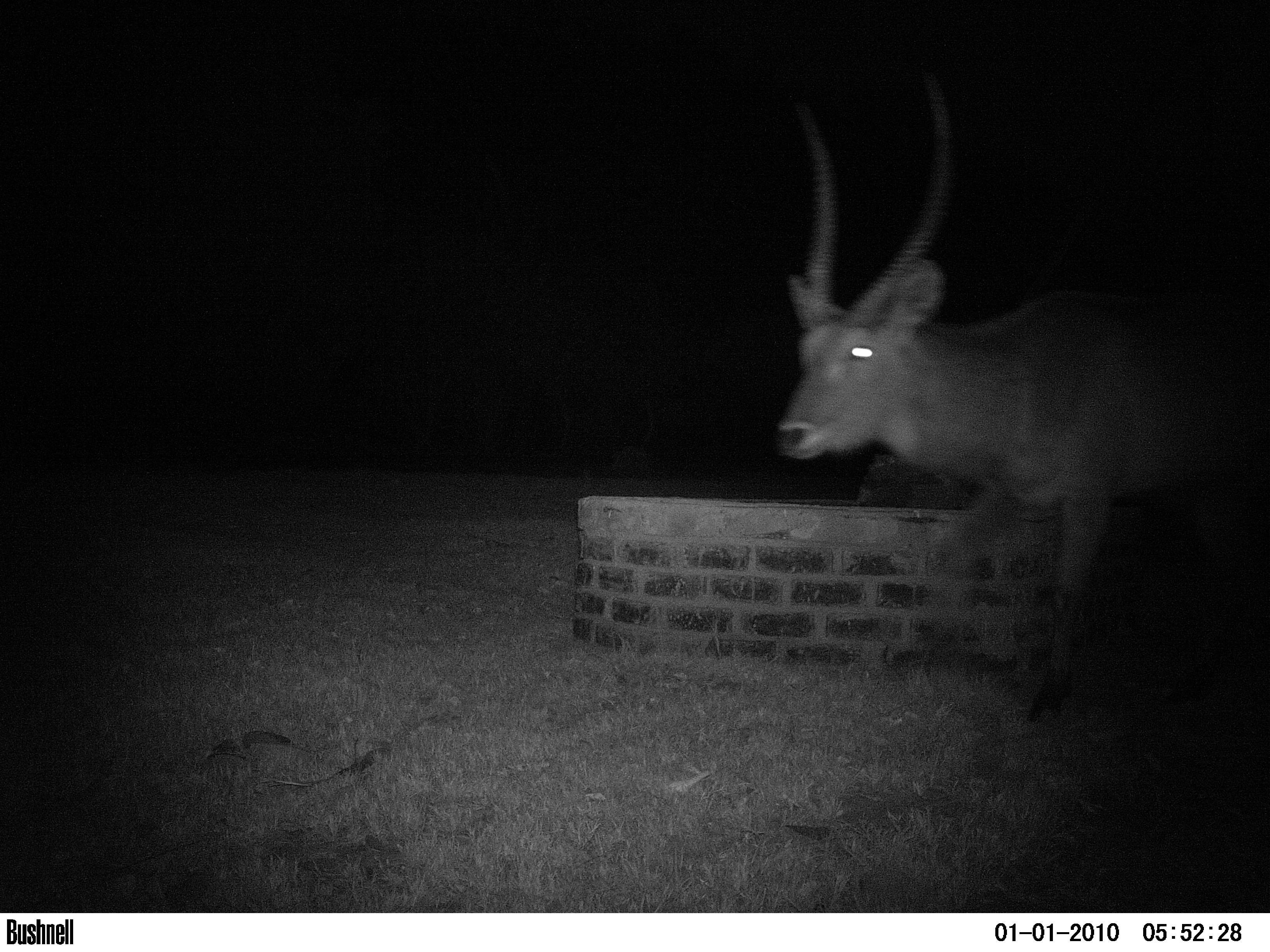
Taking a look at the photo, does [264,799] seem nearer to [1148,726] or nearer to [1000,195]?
[1148,726]

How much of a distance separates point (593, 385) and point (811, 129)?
2515cm

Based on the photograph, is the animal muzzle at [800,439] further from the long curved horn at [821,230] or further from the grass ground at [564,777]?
the grass ground at [564,777]

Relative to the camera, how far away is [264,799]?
14.5ft

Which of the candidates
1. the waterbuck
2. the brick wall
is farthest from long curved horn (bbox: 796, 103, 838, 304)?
the brick wall

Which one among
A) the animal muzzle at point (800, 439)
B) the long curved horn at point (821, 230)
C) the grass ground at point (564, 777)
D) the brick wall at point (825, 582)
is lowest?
the grass ground at point (564, 777)

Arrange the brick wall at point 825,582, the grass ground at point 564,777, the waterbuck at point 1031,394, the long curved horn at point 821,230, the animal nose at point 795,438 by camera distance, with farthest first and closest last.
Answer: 1. the brick wall at point 825,582
2. the long curved horn at point 821,230
3. the waterbuck at point 1031,394
4. the animal nose at point 795,438
5. the grass ground at point 564,777

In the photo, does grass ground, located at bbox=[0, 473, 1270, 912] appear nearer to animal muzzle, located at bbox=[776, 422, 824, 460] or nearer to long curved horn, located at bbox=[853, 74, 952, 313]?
animal muzzle, located at bbox=[776, 422, 824, 460]

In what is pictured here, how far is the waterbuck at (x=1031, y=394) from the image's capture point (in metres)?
4.87

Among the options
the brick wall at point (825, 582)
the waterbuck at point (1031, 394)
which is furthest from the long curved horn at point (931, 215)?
the brick wall at point (825, 582)

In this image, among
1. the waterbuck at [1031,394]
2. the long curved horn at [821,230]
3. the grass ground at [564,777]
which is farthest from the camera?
the long curved horn at [821,230]

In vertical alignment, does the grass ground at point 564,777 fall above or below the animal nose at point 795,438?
below

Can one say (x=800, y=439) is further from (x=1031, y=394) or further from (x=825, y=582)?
(x=825, y=582)

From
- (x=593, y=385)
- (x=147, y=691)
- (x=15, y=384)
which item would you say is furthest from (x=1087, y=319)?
(x=15, y=384)

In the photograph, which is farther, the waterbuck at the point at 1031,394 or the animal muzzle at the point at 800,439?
the waterbuck at the point at 1031,394
